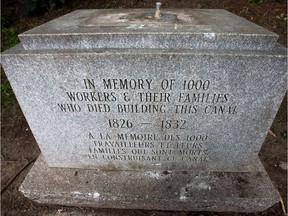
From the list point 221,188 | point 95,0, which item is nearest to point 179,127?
point 221,188

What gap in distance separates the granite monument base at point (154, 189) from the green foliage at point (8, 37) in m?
4.01

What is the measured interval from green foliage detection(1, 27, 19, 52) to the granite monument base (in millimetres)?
4010

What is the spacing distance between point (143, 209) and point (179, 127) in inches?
42.3

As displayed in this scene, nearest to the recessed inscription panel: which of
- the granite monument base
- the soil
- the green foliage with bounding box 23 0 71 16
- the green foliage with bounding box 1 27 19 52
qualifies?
the granite monument base

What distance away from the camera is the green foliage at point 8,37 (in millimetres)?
5360

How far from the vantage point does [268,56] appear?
1.72 metres

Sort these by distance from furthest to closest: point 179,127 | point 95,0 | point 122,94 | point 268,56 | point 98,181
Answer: point 95,0
point 98,181
point 179,127
point 122,94
point 268,56

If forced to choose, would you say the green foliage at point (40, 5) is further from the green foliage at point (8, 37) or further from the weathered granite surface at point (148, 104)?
the weathered granite surface at point (148, 104)

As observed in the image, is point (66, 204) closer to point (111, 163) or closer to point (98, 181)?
point (98, 181)

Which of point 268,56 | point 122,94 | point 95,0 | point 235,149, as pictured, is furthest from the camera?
point 95,0

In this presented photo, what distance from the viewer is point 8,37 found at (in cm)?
562

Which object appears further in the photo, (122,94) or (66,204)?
(66,204)

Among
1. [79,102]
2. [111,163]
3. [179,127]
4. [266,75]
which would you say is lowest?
[111,163]

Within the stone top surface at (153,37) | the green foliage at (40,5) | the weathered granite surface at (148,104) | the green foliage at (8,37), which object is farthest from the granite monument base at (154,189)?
the green foliage at (40,5)
